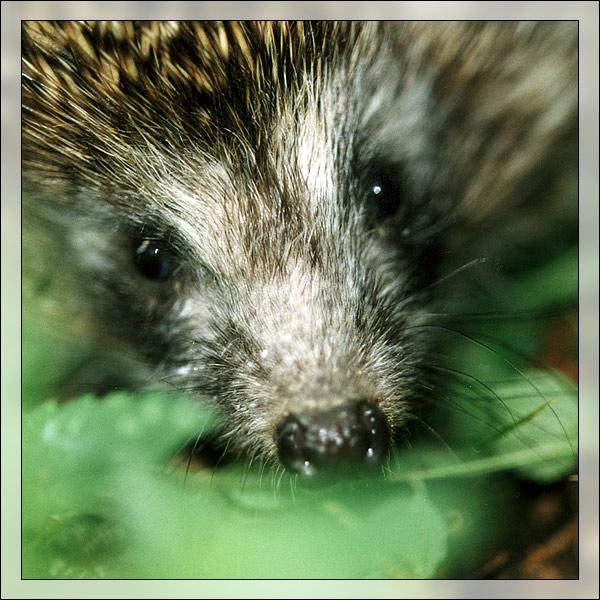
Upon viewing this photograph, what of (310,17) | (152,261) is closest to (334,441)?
(152,261)

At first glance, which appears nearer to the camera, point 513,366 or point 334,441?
point 334,441

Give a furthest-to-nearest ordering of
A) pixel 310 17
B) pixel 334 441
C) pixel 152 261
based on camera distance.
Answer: pixel 152 261
pixel 310 17
pixel 334 441

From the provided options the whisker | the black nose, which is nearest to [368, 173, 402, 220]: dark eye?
the whisker

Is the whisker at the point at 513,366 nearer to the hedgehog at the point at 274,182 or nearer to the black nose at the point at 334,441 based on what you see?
the hedgehog at the point at 274,182

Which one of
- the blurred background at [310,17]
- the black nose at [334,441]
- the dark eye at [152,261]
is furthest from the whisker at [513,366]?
the dark eye at [152,261]

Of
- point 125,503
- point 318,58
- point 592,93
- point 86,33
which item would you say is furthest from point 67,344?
point 592,93

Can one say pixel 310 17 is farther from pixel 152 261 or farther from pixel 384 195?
pixel 152 261
